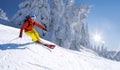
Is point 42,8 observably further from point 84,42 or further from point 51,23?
point 84,42

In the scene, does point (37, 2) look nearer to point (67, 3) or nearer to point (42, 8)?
point (42, 8)

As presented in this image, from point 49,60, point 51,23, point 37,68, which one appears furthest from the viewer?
point 51,23

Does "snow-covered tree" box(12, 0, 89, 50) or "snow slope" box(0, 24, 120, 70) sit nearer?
"snow slope" box(0, 24, 120, 70)

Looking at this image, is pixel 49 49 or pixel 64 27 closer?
pixel 49 49

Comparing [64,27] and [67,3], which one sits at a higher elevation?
[67,3]

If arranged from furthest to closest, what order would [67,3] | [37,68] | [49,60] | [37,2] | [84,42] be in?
[84,42] → [67,3] → [37,2] → [49,60] → [37,68]

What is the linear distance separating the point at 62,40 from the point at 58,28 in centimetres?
294

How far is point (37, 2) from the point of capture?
44875 mm

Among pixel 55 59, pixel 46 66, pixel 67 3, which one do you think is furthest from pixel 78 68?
pixel 67 3

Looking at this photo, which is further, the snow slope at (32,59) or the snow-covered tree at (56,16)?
the snow-covered tree at (56,16)

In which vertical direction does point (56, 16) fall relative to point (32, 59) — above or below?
above

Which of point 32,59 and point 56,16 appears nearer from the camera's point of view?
point 32,59

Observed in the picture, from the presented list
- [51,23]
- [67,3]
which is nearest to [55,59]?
[51,23]

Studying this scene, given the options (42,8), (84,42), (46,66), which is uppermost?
(42,8)
